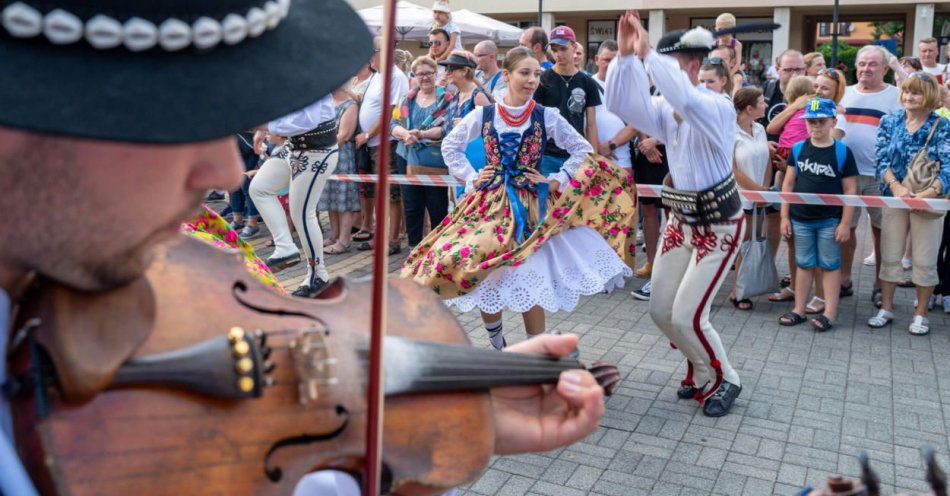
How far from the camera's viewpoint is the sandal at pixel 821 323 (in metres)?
5.93

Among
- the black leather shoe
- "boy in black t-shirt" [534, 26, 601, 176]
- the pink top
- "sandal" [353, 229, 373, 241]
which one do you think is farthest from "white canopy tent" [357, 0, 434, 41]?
the black leather shoe

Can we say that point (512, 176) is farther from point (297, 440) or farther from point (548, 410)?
point (297, 440)

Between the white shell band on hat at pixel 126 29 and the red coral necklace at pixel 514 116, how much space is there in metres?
4.24

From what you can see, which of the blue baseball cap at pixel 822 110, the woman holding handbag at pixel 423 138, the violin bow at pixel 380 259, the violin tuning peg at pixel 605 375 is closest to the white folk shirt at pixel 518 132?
the blue baseball cap at pixel 822 110

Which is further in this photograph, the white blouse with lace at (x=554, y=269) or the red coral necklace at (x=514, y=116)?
the red coral necklace at (x=514, y=116)

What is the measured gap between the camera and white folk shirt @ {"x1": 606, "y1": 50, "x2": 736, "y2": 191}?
411 cm

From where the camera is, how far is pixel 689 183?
14.3ft

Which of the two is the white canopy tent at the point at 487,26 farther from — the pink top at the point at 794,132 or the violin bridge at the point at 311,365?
the violin bridge at the point at 311,365

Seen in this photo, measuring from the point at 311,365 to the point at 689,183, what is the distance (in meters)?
3.52

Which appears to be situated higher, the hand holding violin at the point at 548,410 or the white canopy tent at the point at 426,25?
the white canopy tent at the point at 426,25

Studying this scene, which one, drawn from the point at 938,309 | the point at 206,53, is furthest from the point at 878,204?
the point at 206,53

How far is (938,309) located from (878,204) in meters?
1.12

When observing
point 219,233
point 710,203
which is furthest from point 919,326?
point 219,233

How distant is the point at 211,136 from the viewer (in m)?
0.80
